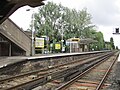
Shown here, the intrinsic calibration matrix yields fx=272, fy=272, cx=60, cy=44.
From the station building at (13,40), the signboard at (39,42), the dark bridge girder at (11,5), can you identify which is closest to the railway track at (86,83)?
the dark bridge girder at (11,5)

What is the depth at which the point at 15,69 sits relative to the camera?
18375mm

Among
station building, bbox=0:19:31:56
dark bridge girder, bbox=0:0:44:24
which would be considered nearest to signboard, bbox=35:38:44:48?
station building, bbox=0:19:31:56

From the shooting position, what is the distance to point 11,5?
17.8ft

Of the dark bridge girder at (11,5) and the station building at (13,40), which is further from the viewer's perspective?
the station building at (13,40)

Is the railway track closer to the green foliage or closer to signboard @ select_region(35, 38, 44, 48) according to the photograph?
signboard @ select_region(35, 38, 44, 48)

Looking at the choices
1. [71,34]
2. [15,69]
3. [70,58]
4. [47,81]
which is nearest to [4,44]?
[70,58]

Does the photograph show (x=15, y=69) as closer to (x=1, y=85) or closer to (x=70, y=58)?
(x=1, y=85)

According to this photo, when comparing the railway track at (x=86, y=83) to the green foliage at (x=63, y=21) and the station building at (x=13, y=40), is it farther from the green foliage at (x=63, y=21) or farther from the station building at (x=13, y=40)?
the green foliage at (x=63, y=21)

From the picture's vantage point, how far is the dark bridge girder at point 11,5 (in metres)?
5.16

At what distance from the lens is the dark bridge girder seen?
516cm

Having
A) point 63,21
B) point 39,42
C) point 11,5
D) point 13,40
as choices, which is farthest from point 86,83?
point 63,21

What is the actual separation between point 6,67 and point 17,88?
6.75m

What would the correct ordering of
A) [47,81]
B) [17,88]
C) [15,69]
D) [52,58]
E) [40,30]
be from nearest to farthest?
[17,88] < [47,81] < [15,69] < [52,58] < [40,30]

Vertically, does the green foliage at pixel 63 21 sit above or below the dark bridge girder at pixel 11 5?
above
